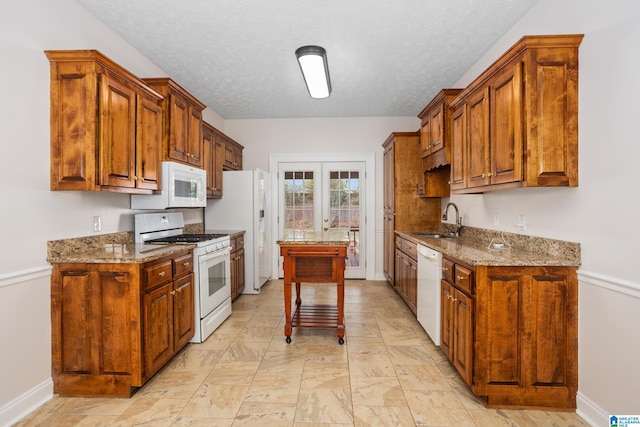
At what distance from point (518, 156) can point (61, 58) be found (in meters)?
3.06

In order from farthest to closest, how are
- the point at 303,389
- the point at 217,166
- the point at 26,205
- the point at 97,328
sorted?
Answer: the point at 217,166, the point at 303,389, the point at 97,328, the point at 26,205

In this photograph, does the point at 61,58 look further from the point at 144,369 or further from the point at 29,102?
the point at 144,369

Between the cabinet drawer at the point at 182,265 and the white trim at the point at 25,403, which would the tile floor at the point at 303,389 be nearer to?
the white trim at the point at 25,403

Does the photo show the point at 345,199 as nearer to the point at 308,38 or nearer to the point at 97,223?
the point at 308,38

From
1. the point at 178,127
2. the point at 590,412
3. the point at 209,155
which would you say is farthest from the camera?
the point at 209,155

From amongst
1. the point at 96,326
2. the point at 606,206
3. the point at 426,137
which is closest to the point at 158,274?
the point at 96,326

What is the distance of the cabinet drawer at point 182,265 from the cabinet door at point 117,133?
70 centimetres

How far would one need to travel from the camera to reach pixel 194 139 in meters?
3.48

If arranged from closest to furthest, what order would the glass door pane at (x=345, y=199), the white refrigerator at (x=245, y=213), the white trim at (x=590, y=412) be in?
the white trim at (x=590, y=412) → the white refrigerator at (x=245, y=213) → the glass door pane at (x=345, y=199)

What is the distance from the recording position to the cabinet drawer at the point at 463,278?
208 centimetres

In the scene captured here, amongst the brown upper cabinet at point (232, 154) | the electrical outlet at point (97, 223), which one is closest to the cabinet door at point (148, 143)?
the electrical outlet at point (97, 223)

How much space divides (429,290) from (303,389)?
1417mm

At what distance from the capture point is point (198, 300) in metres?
2.98

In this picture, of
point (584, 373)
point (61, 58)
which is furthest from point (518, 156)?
point (61, 58)
